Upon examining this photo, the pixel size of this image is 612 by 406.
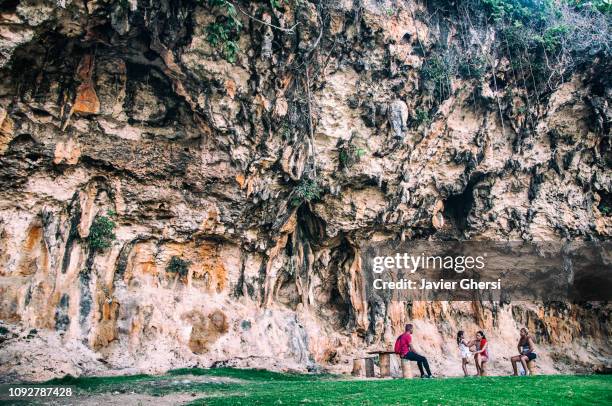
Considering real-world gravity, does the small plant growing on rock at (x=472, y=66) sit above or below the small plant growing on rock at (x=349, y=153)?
above

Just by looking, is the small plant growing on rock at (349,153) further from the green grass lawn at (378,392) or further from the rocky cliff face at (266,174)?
Answer: the green grass lawn at (378,392)

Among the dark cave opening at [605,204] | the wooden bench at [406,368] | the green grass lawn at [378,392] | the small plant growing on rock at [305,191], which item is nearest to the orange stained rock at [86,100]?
the small plant growing on rock at [305,191]

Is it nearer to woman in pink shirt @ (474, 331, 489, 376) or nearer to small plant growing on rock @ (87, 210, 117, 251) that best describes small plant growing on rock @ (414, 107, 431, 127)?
woman in pink shirt @ (474, 331, 489, 376)

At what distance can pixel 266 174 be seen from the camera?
1547cm

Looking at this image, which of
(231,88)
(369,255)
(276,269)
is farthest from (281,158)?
(369,255)

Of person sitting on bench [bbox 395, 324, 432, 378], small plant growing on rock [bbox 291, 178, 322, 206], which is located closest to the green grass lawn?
person sitting on bench [bbox 395, 324, 432, 378]

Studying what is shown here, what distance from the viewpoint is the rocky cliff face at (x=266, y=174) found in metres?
12.5

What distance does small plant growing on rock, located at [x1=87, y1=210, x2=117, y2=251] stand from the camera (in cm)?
1351

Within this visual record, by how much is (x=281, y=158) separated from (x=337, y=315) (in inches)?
273

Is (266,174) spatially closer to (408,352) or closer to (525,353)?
(408,352)

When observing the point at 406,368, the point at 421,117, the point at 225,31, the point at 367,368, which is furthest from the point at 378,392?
the point at 421,117

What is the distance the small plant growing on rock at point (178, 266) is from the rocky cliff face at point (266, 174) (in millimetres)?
49

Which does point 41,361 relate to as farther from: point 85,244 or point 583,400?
point 583,400

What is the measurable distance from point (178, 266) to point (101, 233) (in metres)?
2.75
